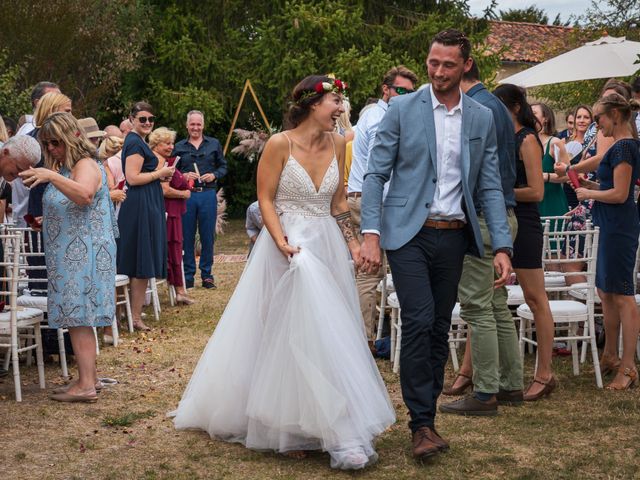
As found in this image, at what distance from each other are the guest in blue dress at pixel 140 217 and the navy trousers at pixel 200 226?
2375mm

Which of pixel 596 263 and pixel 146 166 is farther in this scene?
pixel 146 166

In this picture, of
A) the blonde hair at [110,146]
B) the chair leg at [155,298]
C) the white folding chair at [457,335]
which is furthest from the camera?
the chair leg at [155,298]

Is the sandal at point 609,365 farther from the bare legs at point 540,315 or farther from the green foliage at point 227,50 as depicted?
the green foliage at point 227,50

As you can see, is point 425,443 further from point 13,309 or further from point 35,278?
point 35,278

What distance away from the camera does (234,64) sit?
25125mm

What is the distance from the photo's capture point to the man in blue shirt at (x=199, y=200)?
12305 mm

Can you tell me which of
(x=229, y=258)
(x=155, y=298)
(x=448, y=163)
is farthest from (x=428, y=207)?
(x=229, y=258)

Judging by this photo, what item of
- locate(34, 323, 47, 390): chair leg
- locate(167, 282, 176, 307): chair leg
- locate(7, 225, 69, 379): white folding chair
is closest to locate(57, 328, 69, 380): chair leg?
locate(7, 225, 69, 379): white folding chair

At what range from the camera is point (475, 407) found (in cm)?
622

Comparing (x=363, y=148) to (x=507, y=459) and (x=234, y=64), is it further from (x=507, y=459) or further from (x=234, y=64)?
(x=234, y=64)

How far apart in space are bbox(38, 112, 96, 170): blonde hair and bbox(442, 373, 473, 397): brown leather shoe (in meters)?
2.91

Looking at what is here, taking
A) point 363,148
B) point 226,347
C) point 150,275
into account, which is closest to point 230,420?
point 226,347

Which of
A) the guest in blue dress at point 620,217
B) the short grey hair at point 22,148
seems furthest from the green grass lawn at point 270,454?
the short grey hair at point 22,148

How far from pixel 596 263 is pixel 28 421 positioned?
4019 millimetres
